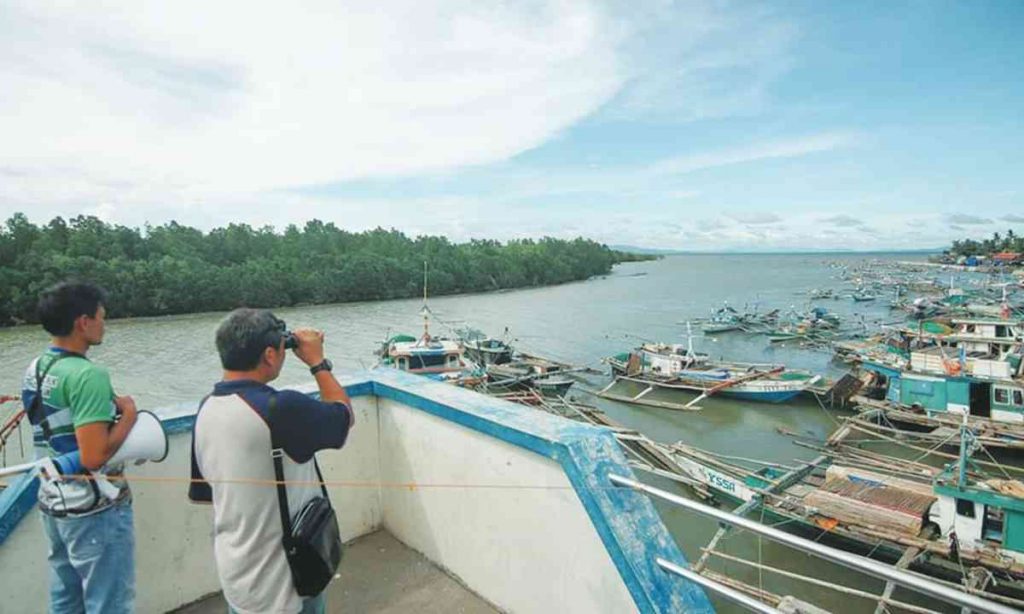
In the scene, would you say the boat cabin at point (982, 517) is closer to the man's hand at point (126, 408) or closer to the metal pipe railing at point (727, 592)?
the metal pipe railing at point (727, 592)

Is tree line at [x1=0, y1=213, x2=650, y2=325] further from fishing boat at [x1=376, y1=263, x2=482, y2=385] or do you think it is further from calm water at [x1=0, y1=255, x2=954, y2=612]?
fishing boat at [x1=376, y1=263, x2=482, y2=385]

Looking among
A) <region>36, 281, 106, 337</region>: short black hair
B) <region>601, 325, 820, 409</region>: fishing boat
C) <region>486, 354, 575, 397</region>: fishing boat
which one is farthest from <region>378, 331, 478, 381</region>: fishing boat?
<region>36, 281, 106, 337</region>: short black hair

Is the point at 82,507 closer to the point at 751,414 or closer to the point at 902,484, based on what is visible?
the point at 902,484

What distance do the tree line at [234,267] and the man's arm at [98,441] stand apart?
37.2 m

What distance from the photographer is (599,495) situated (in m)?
2.06

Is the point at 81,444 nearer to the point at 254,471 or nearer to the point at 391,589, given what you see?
the point at 254,471

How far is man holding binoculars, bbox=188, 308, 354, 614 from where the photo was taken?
1679 mm

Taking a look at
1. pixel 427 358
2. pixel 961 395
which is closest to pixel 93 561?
pixel 427 358

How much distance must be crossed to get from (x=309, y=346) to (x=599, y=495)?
119 centimetres

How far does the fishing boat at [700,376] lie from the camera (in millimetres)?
23203

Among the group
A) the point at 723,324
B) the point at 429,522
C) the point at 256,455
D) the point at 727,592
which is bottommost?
the point at 723,324

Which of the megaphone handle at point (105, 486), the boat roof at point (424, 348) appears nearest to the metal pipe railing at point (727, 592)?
the megaphone handle at point (105, 486)

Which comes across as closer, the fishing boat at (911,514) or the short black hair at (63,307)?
the short black hair at (63,307)

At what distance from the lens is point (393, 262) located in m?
69.2
